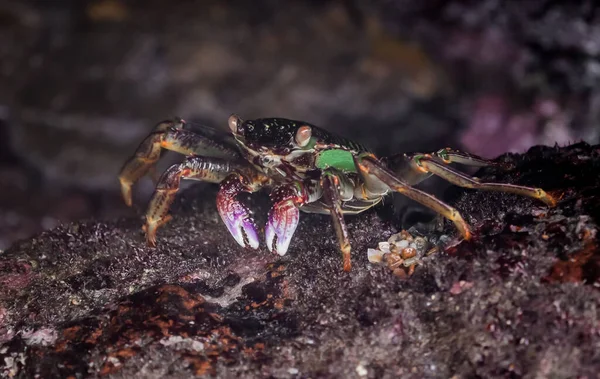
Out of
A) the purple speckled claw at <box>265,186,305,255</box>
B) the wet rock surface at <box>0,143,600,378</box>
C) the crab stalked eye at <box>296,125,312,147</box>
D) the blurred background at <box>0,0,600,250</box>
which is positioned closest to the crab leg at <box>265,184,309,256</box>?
the purple speckled claw at <box>265,186,305,255</box>

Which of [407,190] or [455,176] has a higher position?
[455,176]

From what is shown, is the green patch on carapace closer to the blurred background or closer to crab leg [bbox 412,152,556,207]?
crab leg [bbox 412,152,556,207]

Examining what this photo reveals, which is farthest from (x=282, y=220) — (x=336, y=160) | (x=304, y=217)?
(x=304, y=217)

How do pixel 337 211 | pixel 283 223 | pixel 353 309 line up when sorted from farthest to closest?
pixel 283 223
pixel 337 211
pixel 353 309

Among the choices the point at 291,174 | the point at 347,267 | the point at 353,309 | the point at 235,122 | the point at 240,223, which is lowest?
the point at 353,309

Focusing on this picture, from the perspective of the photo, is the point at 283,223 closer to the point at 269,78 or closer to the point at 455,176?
the point at 455,176

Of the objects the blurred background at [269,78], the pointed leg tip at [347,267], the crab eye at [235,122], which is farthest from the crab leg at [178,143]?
the blurred background at [269,78]
